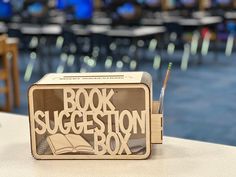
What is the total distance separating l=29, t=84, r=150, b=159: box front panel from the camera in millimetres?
1266

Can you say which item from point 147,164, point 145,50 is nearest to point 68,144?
point 147,164

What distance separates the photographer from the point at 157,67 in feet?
24.8

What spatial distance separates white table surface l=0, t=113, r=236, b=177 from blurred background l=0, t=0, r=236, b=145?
105 inches

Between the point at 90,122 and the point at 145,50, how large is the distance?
A: 807 cm

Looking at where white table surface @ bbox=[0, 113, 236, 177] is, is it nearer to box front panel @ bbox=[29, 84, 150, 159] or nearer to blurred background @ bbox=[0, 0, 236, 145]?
box front panel @ bbox=[29, 84, 150, 159]

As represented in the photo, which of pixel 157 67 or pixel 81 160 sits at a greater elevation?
pixel 81 160

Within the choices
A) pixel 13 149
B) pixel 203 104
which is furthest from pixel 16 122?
pixel 203 104

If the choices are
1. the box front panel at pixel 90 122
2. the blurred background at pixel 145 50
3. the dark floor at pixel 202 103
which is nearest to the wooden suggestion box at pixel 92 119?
the box front panel at pixel 90 122

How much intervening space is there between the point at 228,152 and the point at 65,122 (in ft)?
1.54

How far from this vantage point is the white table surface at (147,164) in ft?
3.89

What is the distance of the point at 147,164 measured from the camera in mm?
1245

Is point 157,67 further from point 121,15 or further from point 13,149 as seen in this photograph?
point 13,149

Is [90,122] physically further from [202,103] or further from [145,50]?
[145,50]

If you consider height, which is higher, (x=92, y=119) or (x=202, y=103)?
(x=92, y=119)
